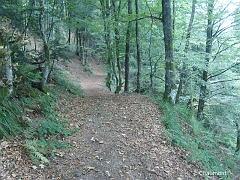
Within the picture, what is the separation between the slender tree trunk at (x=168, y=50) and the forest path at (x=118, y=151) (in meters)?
1.42

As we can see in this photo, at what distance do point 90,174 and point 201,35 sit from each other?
11187 mm

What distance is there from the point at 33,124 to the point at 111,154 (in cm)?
216

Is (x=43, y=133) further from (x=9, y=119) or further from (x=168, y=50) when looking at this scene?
(x=168, y=50)

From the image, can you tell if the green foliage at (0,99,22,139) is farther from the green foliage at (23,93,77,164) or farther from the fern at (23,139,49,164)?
the fern at (23,139,49,164)

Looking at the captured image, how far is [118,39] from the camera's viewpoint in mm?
11383

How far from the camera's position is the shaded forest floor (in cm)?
366

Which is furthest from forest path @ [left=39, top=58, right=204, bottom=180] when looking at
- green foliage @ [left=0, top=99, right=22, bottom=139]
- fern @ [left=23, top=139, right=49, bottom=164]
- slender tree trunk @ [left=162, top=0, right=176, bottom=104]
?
slender tree trunk @ [left=162, top=0, right=176, bottom=104]

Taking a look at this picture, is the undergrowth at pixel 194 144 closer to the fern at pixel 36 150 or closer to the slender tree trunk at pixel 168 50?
the slender tree trunk at pixel 168 50

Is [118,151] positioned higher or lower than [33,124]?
lower

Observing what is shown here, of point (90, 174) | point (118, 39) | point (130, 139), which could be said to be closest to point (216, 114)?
point (118, 39)

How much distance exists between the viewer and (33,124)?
15.5ft

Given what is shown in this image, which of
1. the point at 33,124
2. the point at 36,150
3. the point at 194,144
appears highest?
the point at 33,124

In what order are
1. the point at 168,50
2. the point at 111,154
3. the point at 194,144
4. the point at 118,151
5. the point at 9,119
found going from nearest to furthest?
the point at 9,119 < the point at 111,154 < the point at 118,151 < the point at 194,144 < the point at 168,50

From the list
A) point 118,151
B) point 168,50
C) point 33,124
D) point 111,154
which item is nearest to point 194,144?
point 118,151
